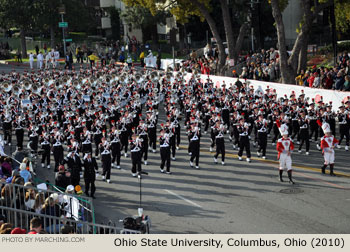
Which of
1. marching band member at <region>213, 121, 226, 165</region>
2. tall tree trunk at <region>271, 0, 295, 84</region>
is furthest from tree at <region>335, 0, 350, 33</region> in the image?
marching band member at <region>213, 121, 226, 165</region>

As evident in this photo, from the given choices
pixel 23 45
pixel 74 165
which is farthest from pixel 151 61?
pixel 74 165

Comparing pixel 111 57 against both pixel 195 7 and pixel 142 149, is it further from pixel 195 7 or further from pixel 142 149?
pixel 142 149

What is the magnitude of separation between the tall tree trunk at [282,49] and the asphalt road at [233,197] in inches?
418

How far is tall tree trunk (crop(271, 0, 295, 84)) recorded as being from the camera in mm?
31109

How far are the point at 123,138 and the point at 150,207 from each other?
6.27m

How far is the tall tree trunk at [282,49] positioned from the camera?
102 feet

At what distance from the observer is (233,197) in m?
16.9

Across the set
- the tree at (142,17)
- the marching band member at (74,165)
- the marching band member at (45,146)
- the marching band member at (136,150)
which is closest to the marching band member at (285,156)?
the marching band member at (136,150)

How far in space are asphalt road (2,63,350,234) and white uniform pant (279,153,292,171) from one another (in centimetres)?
54

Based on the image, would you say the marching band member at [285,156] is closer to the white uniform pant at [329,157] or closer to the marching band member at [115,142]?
the white uniform pant at [329,157]

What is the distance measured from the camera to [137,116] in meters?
→ 25.9

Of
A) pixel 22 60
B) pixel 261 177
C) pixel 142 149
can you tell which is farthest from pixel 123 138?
pixel 22 60

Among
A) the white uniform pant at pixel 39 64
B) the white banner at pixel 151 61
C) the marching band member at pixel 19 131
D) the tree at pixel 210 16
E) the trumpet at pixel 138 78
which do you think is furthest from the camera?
the white uniform pant at pixel 39 64

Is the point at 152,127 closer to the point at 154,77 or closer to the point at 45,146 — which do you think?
the point at 45,146
